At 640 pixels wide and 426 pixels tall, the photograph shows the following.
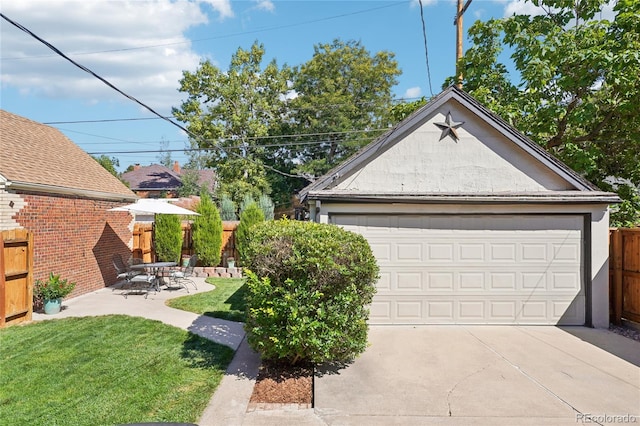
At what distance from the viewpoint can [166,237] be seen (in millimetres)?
14297

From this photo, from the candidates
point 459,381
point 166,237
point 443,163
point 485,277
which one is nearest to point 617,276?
point 485,277

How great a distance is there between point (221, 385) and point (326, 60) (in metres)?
28.6

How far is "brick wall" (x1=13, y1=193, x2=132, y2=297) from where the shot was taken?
9195 mm

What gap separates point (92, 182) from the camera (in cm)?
1204

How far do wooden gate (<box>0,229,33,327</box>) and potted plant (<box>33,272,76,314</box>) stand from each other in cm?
62

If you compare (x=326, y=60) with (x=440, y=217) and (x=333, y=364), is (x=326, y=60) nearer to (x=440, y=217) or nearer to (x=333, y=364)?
(x=440, y=217)

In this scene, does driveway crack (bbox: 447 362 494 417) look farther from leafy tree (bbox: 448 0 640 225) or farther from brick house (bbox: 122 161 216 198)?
brick house (bbox: 122 161 216 198)

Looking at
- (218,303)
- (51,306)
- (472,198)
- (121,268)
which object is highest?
(472,198)

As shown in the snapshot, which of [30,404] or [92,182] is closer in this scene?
[30,404]

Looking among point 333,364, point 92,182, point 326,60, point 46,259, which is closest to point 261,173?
point 326,60

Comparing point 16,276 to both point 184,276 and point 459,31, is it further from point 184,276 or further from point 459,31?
point 459,31

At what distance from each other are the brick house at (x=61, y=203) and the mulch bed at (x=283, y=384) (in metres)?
6.92

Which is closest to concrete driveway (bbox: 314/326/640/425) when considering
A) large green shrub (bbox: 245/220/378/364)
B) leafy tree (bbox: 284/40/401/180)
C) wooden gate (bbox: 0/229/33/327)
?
large green shrub (bbox: 245/220/378/364)

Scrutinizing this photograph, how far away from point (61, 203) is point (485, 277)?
10406 mm
